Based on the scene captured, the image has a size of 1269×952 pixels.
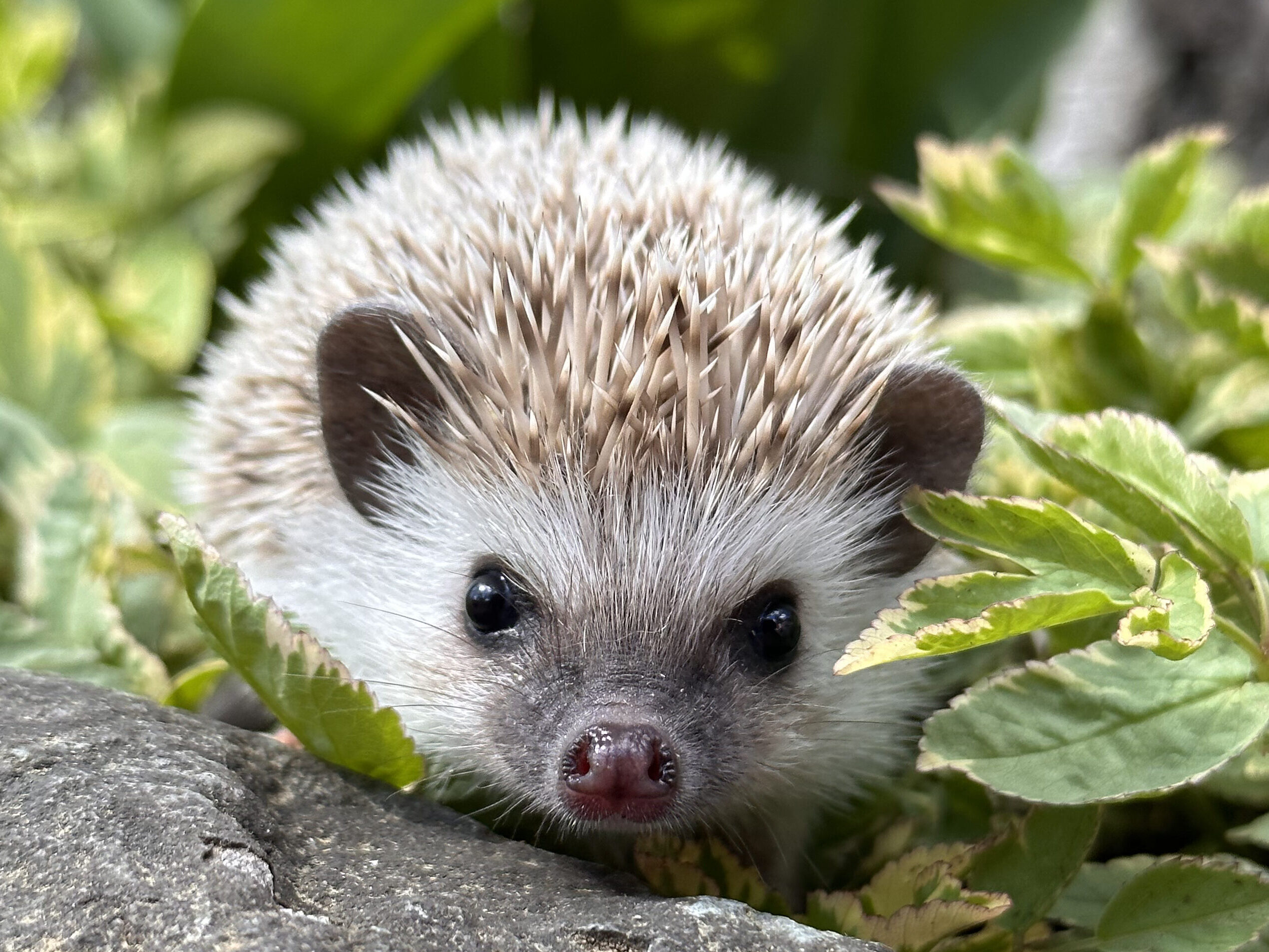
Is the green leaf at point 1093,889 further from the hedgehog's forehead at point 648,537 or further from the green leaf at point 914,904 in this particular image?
the hedgehog's forehead at point 648,537

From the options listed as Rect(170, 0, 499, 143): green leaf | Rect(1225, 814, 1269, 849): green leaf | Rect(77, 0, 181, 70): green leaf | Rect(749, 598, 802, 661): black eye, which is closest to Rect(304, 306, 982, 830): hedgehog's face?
Rect(749, 598, 802, 661): black eye

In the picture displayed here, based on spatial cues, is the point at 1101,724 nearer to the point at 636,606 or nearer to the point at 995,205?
the point at 636,606

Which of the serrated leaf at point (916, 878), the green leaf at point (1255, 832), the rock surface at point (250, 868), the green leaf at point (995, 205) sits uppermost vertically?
the green leaf at point (995, 205)

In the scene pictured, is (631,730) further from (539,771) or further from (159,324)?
(159,324)

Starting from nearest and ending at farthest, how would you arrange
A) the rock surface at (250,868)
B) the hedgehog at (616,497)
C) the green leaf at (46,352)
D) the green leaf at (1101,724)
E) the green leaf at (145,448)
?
the rock surface at (250,868) → the green leaf at (1101,724) → the hedgehog at (616,497) → the green leaf at (145,448) → the green leaf at (46,352)

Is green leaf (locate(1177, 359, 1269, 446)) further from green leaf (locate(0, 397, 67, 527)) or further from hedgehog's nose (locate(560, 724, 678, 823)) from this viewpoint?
green leaf (locate(0, 397, 67, 527))

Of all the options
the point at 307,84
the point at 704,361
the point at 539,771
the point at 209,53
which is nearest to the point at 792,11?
the point at 307,84

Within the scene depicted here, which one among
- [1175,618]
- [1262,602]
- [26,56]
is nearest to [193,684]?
[1175,618]

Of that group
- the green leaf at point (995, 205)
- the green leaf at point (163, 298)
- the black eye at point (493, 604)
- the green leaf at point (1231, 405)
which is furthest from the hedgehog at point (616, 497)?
the green leaf at point (163, 298)
